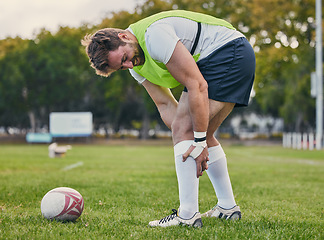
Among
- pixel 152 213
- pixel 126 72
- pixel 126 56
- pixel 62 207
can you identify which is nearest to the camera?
pixel 126 56

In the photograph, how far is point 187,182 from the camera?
3.38 metres

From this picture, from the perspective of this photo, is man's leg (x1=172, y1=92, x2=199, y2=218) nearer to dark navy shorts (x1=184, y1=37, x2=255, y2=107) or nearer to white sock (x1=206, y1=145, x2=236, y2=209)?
dark navy shorts (x1=184, y1=37, x2=255, y2=107)

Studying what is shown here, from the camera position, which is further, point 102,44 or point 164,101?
point 164,101

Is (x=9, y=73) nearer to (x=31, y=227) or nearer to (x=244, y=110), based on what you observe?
(x=244, y=110)

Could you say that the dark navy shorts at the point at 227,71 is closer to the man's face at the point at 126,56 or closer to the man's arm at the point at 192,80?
the man's arm at the point at 192,80

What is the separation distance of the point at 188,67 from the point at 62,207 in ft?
5.45

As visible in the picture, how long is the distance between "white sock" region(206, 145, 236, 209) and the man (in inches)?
7.4

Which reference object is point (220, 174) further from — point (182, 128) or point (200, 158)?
point (182, 128)

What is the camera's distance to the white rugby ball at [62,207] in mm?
3703

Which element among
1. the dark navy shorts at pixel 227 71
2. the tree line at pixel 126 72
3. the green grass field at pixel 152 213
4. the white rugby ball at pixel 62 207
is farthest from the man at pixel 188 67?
the tree line at pixel 126 72

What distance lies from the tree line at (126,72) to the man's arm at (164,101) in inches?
1038

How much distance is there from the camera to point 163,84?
3629 millimetres

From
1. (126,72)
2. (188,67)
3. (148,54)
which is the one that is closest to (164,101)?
(148,54)

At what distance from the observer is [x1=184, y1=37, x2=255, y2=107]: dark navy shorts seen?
3.38m
